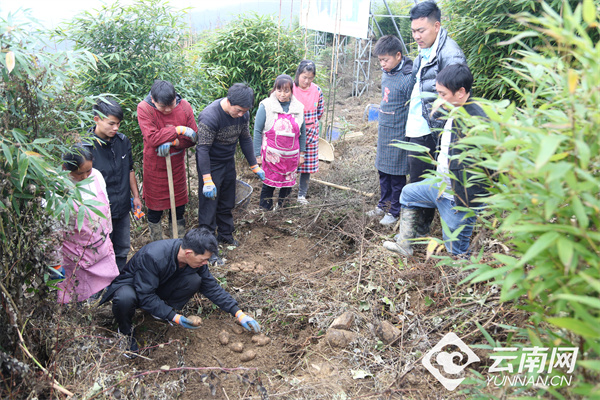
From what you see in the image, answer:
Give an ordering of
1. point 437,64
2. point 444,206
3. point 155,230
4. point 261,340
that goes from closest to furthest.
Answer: point 261,340 < point 444,206 < point 437,64 < point 155,230

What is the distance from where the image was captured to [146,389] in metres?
2.27

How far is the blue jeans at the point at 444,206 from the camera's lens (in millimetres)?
3035

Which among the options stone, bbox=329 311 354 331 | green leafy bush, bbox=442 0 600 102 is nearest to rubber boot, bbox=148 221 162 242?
stone, bbox=329 311 354 331

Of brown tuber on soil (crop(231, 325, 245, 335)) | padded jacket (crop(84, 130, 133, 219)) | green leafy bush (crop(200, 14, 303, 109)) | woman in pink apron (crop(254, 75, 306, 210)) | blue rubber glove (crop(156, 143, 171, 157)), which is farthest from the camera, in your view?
green leafy bush (crop(200, 14, 303, 109))

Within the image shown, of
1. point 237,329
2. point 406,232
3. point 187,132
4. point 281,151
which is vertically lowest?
point 237,329

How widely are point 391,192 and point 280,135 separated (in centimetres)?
134

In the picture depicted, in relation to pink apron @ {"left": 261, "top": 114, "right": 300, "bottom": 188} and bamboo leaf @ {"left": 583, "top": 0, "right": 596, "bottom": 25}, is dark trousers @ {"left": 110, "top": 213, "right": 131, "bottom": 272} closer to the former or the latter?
pink apron @ {"left": 261, "top": 114, "right": 300, "bottom": 188}

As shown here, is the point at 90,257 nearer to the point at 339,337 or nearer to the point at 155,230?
the point at 155,230

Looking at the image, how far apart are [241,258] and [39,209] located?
7.58ft

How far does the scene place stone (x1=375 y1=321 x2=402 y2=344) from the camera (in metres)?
2.74

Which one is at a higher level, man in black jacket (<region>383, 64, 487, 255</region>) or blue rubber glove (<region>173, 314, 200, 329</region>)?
man in black jacket (<region>383, 64, 487, 255</region>)

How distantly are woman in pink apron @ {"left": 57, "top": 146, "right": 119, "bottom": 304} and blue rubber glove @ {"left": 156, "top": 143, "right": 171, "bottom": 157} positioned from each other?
818 mm

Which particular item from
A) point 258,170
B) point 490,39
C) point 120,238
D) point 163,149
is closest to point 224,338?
point 120,238

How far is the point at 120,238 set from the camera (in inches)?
136
